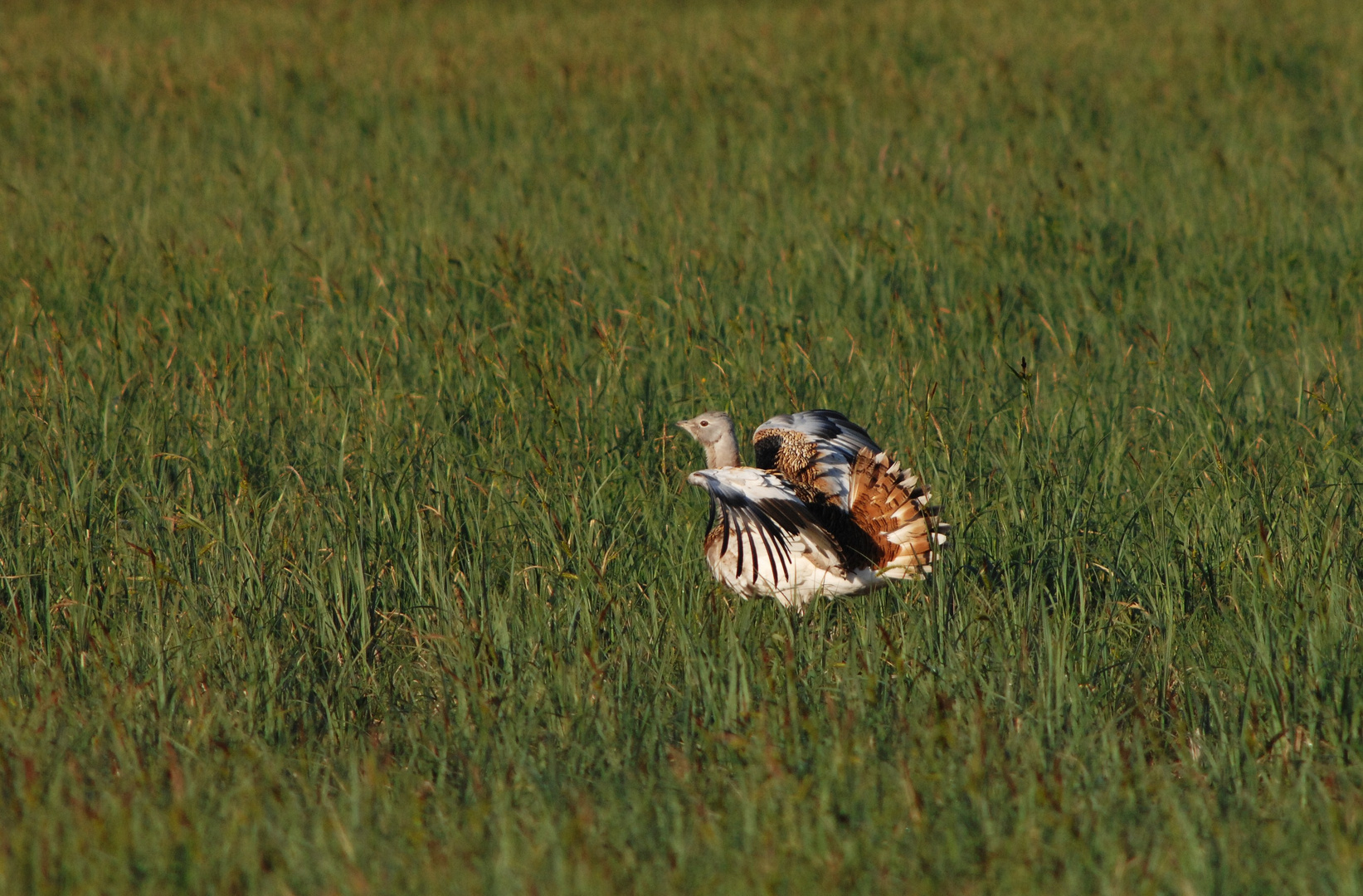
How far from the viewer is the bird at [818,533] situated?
3.24 m

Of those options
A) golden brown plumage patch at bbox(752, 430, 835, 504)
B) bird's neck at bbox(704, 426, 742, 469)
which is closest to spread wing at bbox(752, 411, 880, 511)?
golden brown plumage patch at bbox(752, 430, 835, 504)

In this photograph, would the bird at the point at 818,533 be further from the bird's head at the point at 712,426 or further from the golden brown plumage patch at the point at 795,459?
the bird's head at the point at 712,426

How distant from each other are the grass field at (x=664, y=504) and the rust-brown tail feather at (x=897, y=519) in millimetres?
137

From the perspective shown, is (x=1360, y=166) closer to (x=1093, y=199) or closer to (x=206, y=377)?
(x=1093, y=199)

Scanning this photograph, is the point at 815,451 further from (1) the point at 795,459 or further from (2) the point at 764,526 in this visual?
(2) the point at 764,526

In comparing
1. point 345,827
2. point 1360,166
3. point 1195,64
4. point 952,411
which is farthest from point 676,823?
point 1195,64

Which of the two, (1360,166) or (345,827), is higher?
(1360,166)

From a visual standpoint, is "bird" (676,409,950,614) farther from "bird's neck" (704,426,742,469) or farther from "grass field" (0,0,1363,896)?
"bird's neck" (704,426,742,469)

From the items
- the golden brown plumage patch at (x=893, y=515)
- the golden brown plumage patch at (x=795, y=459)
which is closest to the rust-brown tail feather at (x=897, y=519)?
the golden brown plumage patch at (x=893, y=515)

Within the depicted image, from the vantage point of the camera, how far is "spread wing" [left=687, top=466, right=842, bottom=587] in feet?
10.6

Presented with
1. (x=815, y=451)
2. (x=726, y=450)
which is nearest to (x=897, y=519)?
(x=815, y=451)

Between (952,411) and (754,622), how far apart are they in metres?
1.51

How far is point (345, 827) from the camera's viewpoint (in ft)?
7.75

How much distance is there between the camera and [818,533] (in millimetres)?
3223
